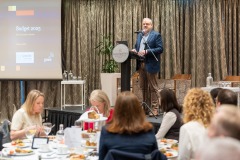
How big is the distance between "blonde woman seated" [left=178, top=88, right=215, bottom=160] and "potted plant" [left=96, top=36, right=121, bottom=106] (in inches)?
197

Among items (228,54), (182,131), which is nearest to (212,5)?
(228,54)

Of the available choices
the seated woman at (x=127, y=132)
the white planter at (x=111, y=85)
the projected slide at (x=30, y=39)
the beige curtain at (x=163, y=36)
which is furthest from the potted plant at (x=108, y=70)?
the seated woman at (x=127, y=132)

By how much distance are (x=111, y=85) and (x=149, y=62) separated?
170cm

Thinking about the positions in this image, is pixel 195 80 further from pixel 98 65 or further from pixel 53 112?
pixel 53 112

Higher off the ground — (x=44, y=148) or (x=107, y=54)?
(x=107, y=54)

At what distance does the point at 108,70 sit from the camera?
845 centimetres

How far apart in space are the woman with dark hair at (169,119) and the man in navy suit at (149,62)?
237cm

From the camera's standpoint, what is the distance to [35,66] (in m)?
8.62

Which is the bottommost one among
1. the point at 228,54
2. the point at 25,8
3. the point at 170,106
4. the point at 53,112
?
the point at 53,112

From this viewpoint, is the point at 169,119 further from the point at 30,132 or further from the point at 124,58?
the point at 124,58

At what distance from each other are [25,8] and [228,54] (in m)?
4.52

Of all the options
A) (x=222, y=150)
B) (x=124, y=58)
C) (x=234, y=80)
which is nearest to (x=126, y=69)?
(x=124, y=58)

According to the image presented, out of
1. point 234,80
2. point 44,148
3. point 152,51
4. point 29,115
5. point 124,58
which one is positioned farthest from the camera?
point 234,80

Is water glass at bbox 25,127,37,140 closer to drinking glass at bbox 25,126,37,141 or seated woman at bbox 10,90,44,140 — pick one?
drinking glass at bbox 25,126,37,141
